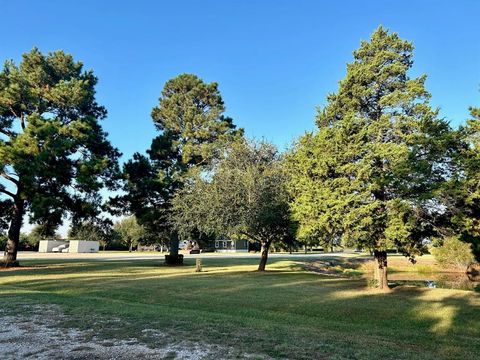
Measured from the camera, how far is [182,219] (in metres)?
26.8

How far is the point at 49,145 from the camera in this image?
24.7 metres

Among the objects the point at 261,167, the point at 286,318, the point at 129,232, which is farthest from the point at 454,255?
the point at 129,232

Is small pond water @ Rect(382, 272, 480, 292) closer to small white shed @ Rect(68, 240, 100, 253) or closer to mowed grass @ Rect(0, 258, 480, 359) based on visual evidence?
mowed grass @ Rect(0, 258, 480, 359)

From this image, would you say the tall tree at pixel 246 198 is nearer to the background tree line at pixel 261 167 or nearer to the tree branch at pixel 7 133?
the background tree line at pixel 261 167

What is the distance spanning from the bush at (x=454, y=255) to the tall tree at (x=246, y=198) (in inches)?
676

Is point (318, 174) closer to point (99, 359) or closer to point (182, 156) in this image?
point (99, 359)

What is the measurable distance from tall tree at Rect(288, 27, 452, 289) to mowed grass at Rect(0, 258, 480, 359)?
2.50 meters

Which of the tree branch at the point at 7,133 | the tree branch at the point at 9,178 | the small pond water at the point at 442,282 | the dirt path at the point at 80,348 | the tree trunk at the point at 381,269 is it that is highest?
the tree branch at the point at 7,133

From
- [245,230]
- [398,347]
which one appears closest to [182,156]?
[245,230]

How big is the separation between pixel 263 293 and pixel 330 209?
4.12 metres

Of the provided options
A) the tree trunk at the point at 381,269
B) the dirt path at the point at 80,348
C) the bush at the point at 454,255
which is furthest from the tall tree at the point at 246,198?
the bush at the point at 454,255

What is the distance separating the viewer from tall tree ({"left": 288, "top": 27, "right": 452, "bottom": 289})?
1443 cm

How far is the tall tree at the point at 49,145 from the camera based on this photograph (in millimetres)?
24109

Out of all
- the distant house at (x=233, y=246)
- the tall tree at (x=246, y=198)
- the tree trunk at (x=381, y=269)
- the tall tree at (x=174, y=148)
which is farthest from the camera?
the distant house at (x=233, y=246)
